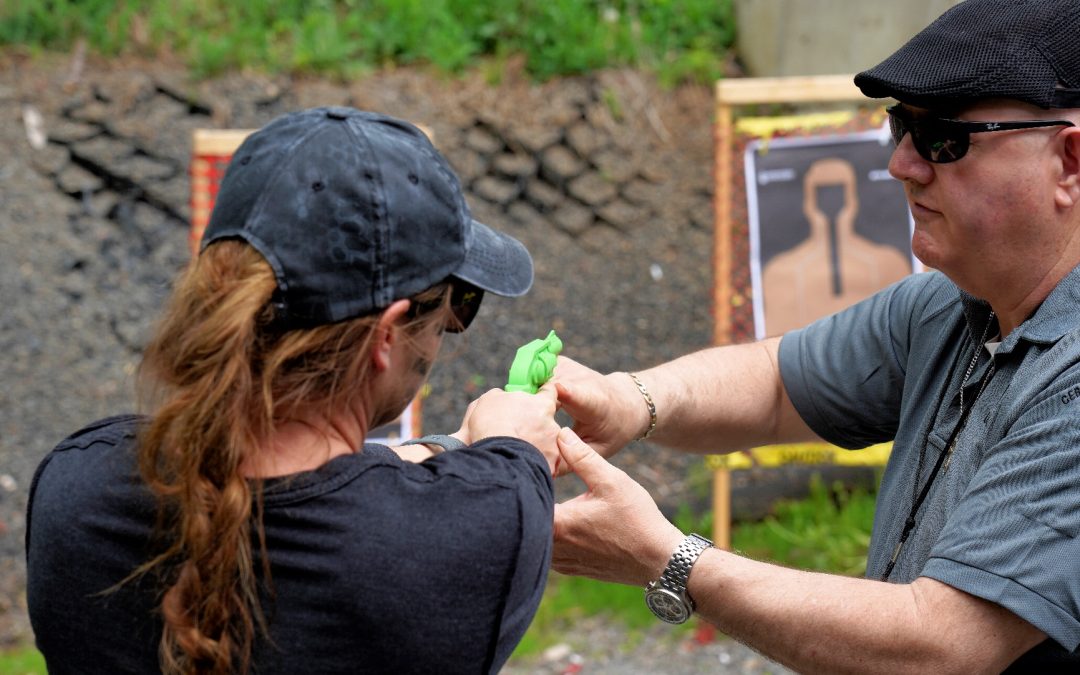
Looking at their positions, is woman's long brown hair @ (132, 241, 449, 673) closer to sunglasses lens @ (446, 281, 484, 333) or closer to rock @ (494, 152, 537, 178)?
sunglasses lens @ (446, 281, 484, 333)

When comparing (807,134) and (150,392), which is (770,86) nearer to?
(807,134)

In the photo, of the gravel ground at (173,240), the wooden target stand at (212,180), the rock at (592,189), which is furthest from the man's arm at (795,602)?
the rock at (592,189)

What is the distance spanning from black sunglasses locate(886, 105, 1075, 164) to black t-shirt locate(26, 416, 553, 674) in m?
0.94

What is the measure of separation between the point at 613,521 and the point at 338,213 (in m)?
0.83

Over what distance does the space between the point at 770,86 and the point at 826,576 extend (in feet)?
10.1

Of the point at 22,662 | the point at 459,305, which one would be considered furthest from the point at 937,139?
the point at 22,662

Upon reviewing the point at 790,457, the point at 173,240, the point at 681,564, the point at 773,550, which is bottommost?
the point at 773,550

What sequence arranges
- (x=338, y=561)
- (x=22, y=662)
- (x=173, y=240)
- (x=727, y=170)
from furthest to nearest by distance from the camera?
(x=173, y=240)
(x=727, y=170)
(x=22, y=662)
(x=338, y=561)

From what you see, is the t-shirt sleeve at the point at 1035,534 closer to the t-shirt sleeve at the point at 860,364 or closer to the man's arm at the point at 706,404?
the t-shirt sleeve at the point at 860,364

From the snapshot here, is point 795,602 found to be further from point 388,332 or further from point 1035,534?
point 388,332

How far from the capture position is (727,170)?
4.76 m

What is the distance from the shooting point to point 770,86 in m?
4.63

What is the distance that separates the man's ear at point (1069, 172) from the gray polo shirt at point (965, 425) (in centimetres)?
12

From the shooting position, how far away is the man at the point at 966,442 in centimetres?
174
